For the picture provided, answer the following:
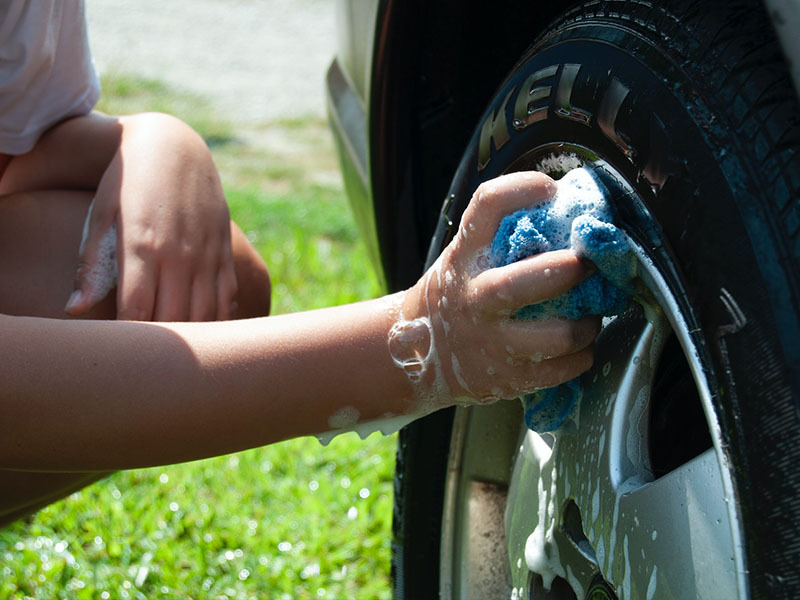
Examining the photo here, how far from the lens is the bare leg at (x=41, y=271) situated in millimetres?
1498

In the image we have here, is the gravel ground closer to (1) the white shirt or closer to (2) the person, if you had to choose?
(1) the white shirt

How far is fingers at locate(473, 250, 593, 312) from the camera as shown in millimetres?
951

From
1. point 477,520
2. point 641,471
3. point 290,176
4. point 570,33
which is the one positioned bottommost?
point 290,176

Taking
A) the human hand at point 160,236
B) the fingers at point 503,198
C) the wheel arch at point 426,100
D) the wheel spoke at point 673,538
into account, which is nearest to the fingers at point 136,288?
the human hand at point 160,236

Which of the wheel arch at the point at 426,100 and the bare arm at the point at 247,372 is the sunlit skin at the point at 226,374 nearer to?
the bare arm at the point at 247,372

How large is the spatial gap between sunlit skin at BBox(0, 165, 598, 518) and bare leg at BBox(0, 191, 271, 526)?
42 centimetres

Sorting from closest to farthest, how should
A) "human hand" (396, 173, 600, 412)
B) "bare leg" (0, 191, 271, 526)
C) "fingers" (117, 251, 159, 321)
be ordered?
"human hand" (396, 173, 600, 412) → "fingers" (117, 251, 159, 321) → "bare leg" (0, 191, 271, 526)

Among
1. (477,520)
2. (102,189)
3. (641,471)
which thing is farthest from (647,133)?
(102,189)

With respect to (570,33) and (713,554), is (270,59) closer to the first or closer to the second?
(570,33)

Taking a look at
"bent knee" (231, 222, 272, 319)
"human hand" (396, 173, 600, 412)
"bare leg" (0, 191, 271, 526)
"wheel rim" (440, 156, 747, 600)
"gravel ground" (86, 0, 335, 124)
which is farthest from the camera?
"gravel ground" (86, 0, 335, 124)

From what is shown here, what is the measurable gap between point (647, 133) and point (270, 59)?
5.73 m

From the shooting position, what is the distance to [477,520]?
4.78 feet

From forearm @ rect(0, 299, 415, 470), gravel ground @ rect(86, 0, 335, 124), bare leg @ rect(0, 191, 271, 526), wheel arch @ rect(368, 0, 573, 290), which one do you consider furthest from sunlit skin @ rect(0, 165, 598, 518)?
gravel ground @ rect(86, 0, 335, 124)

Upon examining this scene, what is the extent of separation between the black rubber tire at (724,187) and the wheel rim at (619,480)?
1.1 inches
